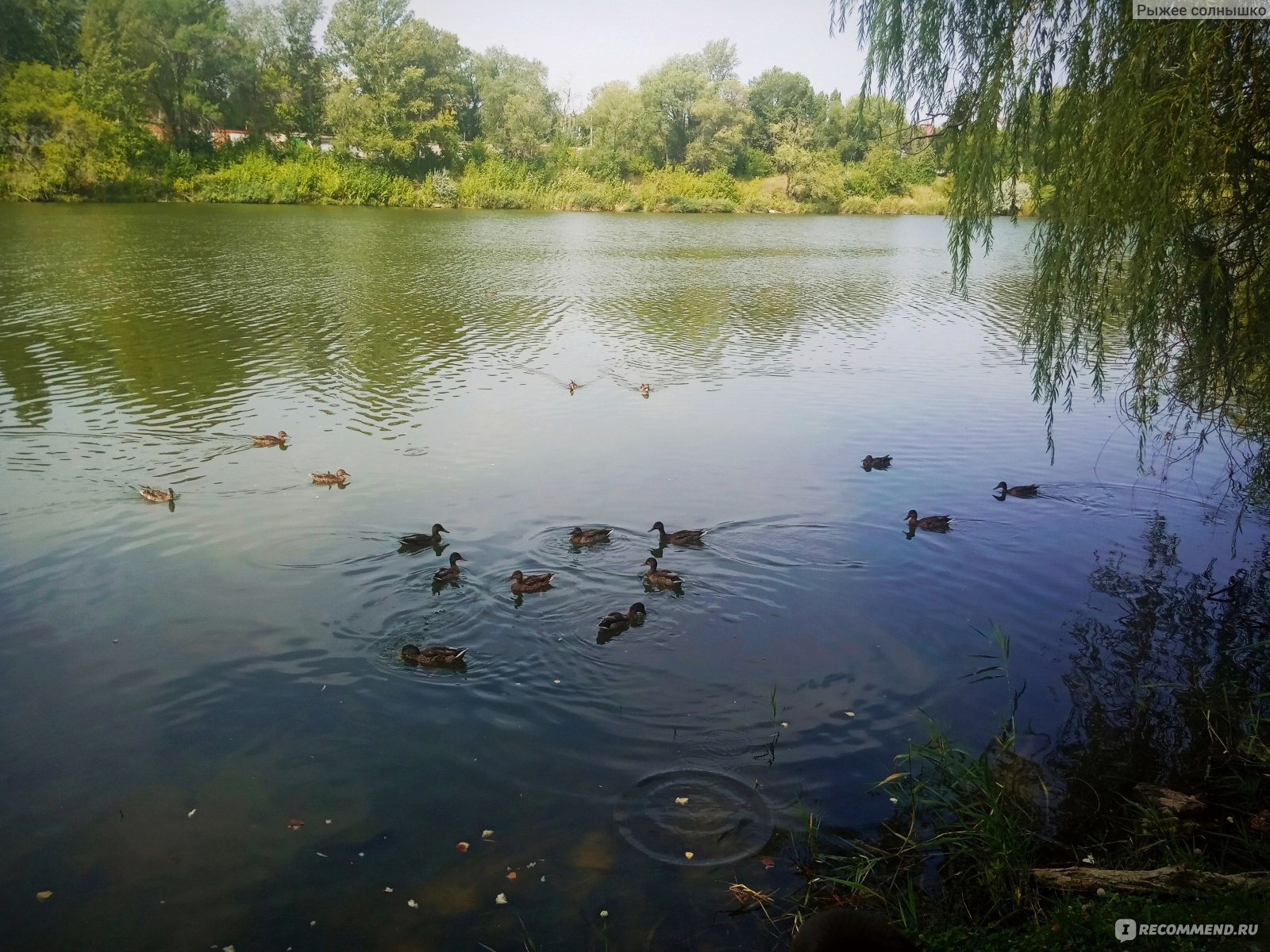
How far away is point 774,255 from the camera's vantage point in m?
48.4

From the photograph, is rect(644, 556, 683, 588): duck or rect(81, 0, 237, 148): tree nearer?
rect(644, 556, 683, 588): duck

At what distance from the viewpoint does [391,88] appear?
7756 centimetres

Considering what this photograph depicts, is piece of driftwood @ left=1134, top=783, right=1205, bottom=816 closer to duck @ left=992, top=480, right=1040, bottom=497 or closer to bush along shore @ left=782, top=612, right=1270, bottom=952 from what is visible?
bush along shore @ left=782, top=612, right=1270, bottom=952

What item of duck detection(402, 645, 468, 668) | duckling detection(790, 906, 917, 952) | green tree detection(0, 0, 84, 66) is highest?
green tree detection(0, 0, 84, 66)

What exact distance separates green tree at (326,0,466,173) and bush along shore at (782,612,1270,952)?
256 ft

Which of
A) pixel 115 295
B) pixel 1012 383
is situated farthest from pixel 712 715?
pixel 115 295

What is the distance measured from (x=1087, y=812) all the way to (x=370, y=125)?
8051 centimetres

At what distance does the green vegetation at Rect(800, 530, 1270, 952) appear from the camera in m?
5.32

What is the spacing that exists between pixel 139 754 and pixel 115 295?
26.0 m

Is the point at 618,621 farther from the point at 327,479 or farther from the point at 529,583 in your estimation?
the point at 327,479

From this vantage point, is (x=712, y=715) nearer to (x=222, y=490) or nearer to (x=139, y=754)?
(x=139, y=754)

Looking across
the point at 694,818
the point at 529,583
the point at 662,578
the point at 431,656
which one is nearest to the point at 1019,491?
the point at 662,578

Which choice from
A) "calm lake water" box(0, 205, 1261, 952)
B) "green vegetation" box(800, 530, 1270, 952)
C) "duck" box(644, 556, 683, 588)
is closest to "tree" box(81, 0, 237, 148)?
"calm lake water" box(0, 205, 1261, 952)

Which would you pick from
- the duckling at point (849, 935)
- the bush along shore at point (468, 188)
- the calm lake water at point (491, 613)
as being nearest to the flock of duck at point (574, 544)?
the calm lake water at point (491, 613)
